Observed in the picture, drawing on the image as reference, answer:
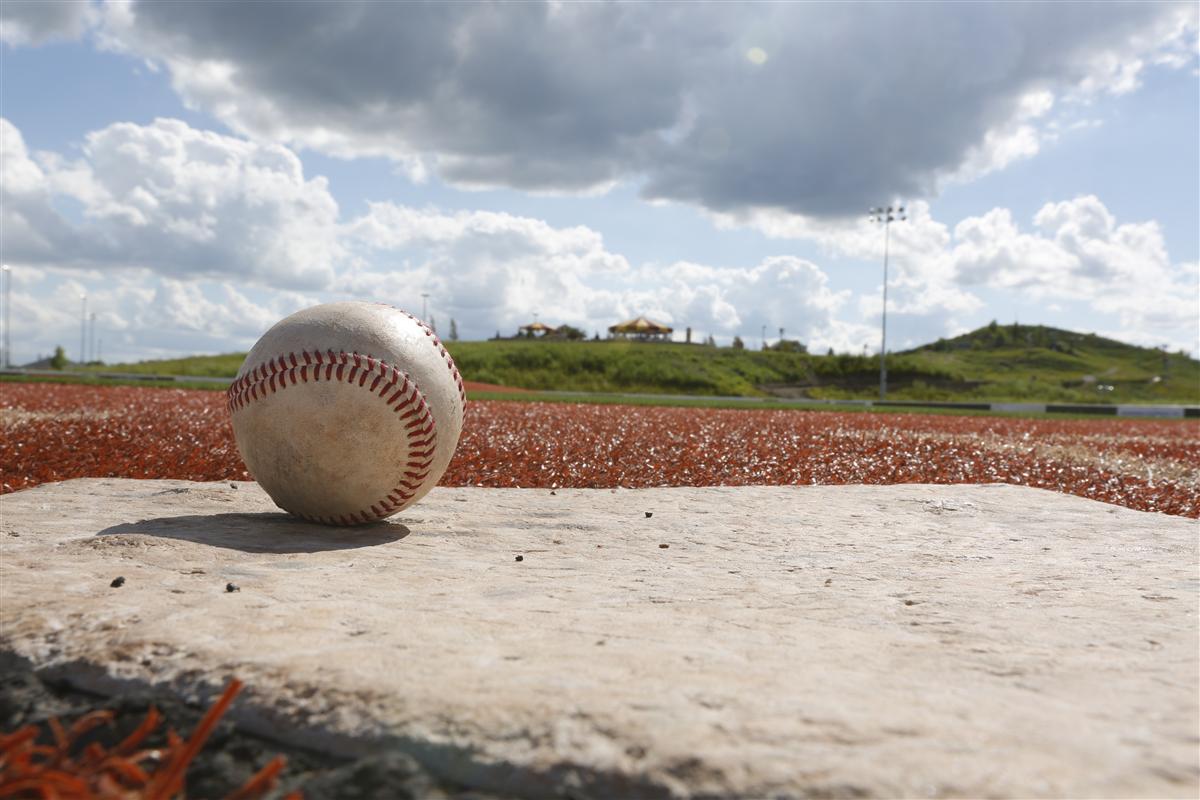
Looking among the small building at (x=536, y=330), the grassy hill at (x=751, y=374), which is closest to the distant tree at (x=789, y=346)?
the grassy hill at (x=751, y=374)

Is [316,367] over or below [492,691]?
over

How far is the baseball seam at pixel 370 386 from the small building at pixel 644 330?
67.0 metres

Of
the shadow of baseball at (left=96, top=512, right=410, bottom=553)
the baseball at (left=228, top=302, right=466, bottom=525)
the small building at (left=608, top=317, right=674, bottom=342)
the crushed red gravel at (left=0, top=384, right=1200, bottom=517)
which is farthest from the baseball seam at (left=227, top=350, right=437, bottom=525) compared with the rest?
the small building at (left=608, top=317, right=674, bottom=342)

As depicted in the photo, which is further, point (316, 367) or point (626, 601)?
point (316, 367)

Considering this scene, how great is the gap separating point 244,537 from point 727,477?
16.9 ft

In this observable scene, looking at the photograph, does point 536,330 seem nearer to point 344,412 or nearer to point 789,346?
point 789,346

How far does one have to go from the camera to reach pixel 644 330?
237 ft

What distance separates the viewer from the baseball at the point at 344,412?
189 inches

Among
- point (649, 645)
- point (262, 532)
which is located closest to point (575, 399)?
point (262, 532)

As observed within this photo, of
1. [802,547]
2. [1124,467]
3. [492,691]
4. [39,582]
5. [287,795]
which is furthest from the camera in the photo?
[1124,467]

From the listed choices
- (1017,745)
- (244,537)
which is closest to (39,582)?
(244,537)

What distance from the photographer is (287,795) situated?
6.47 ft

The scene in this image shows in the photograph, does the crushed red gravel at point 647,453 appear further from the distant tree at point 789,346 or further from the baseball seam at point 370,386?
the distant tree at point 789,346

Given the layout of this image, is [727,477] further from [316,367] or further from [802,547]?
[316,367]
